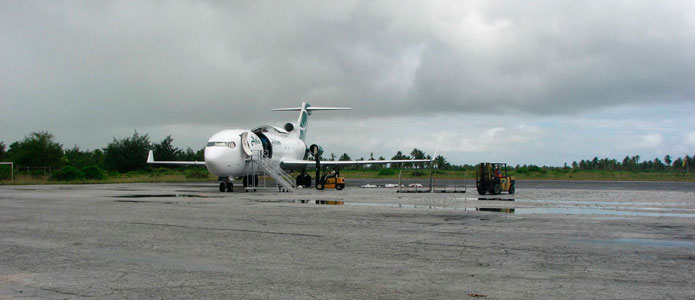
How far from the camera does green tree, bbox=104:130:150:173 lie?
86938mm

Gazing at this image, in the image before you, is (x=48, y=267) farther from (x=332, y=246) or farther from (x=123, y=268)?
(x=332, y=246)

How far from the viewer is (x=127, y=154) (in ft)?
286

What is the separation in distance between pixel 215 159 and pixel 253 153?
317 cm

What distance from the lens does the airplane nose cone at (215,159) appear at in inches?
1382

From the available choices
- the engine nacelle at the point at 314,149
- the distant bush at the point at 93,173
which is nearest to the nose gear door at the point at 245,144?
the engine nacelle at the point at 314,149

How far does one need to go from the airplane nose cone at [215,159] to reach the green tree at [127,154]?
5646 cm

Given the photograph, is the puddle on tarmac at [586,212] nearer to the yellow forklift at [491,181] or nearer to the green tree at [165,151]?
the yellow forklift at [491,181]

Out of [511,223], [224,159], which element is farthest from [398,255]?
[224,159]

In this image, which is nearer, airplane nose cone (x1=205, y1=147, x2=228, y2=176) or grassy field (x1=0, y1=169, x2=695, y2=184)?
airplane nose cone (x1=205, y1=147, x2=228, y2=176)

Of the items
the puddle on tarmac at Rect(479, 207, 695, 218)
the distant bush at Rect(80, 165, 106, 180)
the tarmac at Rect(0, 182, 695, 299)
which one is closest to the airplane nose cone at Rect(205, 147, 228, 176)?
the tarmac at Rect(0, 182, 695, 299)

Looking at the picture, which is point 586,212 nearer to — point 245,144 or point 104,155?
point 245,144

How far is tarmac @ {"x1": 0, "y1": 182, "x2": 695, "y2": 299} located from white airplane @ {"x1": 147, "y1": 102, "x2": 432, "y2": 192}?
19313 millimetres

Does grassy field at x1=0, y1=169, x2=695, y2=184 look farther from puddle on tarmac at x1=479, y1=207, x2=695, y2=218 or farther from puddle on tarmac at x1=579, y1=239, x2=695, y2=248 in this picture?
puddle on tarmac at x1=579, y1=239, x2=695, y2=248

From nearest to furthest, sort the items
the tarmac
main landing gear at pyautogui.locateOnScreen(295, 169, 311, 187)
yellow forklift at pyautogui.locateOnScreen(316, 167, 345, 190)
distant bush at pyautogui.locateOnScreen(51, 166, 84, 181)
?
1. the tarmac
2. yellow forklift at pyautogui.locateOnScreen(316, 167, 345, 190)
3. main landing gear at pyautogui.locateOnScreen(295, 169, 311, 187)
4. distant bush at pyautogui.locateOnScreen(51, 166, 84, 181)
